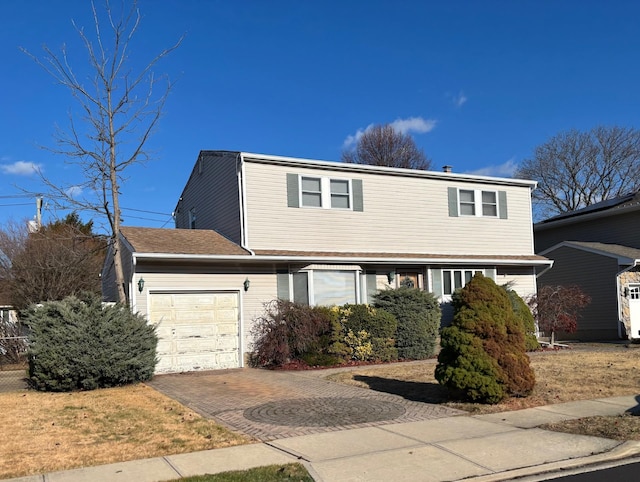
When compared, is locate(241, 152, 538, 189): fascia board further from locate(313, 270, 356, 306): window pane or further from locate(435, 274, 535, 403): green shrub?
locate(435, 274, 535, 403): green shrub

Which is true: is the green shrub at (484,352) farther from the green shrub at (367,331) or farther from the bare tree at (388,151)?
the bare tree at (388,151)

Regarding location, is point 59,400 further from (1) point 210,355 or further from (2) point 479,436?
(2) point 479,436

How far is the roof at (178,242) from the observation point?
15.1 m

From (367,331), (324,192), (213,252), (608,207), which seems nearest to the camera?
(213,252)

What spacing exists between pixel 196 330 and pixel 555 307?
472 inches

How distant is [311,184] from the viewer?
17969 mm

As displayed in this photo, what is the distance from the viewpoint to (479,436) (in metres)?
7.66

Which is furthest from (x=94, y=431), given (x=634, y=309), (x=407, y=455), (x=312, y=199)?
(x=634, y=309)

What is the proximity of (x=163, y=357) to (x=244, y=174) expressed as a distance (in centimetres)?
552

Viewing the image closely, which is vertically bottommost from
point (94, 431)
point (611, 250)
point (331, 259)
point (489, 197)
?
point (94, 431)

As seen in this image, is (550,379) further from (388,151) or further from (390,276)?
(388,151)

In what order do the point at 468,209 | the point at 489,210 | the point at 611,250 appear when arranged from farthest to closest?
the point at 611,250 → the point at 489,210 → the point at 468,209

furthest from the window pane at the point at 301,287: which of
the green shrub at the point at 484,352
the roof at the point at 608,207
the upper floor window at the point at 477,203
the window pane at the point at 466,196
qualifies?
the roof at the point at 608,207

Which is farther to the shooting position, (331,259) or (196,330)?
(331,259)
